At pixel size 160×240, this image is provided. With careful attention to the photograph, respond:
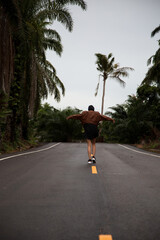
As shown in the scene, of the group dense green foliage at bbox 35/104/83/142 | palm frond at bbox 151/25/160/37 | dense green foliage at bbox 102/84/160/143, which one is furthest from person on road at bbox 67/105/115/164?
dense green foliage at bbox 35/104/83/142

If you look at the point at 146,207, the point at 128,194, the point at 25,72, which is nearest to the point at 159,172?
the point at 128,194

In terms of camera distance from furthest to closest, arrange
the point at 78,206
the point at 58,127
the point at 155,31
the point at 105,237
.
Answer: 1. the point at 58,127
2. the point at 155,31
3. the point at 78,206
4. the point at 105,237

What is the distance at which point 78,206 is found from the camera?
3.96 m

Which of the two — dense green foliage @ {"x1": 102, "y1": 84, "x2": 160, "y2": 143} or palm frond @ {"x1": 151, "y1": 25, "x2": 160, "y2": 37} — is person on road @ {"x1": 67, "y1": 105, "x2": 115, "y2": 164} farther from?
dense green foliage @ {"x1": 102, "y1": 84, "x2": 160, "y2": 143}

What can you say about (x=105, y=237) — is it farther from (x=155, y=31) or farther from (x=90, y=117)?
(x=155, y=31)

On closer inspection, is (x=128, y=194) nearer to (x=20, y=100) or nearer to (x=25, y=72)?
(x=20, y=100)

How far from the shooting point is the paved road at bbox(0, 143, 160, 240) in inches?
118

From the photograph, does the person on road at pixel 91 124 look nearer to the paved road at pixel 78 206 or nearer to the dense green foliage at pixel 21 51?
the paved road at pixel 78 206

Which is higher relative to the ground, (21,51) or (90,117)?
(21,51)

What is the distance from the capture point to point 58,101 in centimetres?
2433

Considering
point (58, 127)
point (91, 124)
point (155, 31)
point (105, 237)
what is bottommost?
point (105, 237)

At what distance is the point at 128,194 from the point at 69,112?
26922 mm

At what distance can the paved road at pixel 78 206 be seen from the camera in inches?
118

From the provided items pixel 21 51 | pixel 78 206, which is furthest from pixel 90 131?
Answer: pixel 21 51
